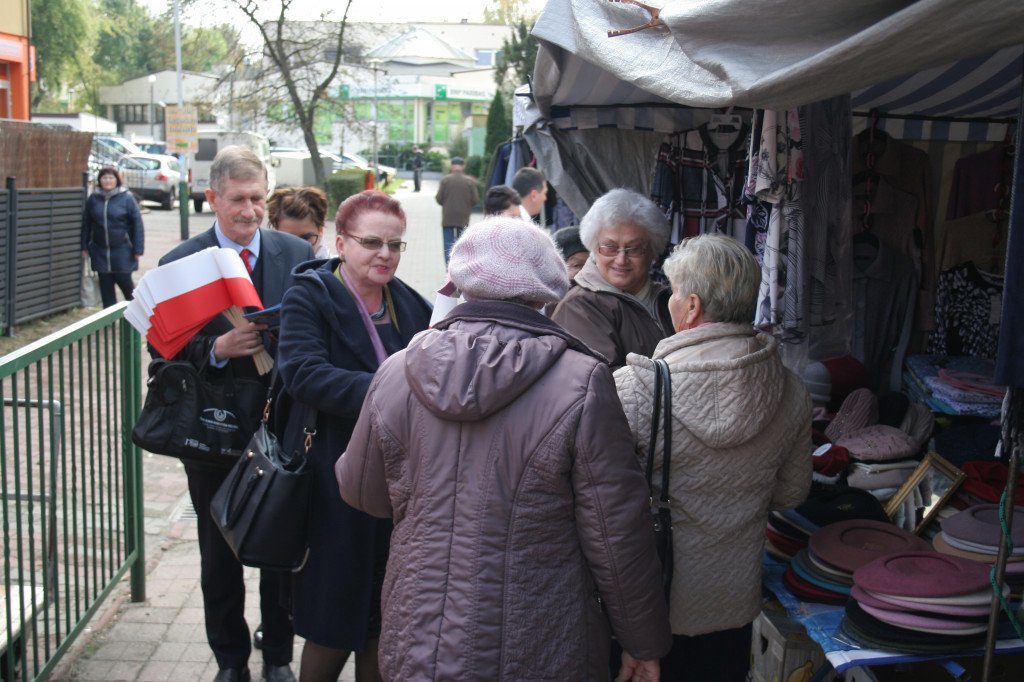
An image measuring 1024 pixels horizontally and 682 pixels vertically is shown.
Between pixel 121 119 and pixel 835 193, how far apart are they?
7721 centimetres

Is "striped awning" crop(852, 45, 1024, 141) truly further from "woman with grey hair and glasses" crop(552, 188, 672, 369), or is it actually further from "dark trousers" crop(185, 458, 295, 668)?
"dark trousers" crop(185, 458, 295, 668)

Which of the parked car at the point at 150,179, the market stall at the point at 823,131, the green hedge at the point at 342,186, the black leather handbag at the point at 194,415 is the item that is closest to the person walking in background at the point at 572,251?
the market stall at the point at 823,131

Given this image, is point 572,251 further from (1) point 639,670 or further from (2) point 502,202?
(1) point 639,670

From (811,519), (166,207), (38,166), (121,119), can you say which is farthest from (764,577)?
(121,119)

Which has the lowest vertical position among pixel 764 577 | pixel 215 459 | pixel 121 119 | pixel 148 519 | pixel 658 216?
pixel 148 519

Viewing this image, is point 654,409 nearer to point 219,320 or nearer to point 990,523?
point 990,523

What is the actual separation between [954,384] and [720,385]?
219 centimetres

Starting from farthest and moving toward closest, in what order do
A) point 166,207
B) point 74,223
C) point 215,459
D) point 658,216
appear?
1. point 166,207
2. point 74,223
3. point 658,216
4. point 215,459

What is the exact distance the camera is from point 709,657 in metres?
2.59

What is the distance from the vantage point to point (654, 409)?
7.73ft

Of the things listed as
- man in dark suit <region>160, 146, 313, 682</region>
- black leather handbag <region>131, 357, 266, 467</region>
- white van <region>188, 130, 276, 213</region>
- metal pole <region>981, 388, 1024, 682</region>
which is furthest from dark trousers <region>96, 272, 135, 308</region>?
white van <region>188, 130, 276, 213</region>

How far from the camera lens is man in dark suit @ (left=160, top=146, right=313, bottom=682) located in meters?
3.30

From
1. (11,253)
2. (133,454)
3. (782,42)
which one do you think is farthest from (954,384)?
(11,253)

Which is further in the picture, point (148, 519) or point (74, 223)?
point (74, 223)
